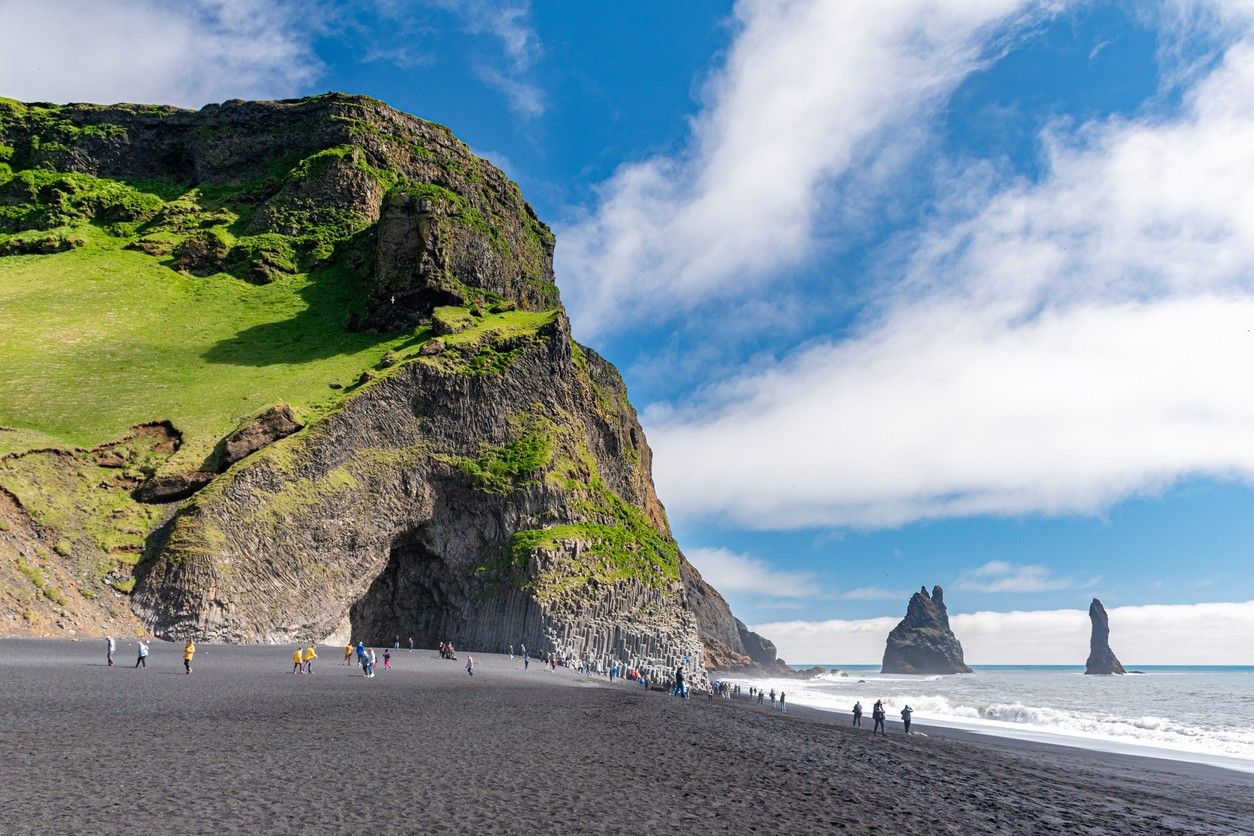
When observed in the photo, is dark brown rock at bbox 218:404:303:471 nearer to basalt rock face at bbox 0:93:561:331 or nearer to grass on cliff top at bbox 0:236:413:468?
grass on cliff top at bbox 0:236:413:468

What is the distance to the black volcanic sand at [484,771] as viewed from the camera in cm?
1153

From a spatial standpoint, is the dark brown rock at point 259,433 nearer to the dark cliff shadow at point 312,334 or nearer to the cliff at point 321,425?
the cliff at point 321,425

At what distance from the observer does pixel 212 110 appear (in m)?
111

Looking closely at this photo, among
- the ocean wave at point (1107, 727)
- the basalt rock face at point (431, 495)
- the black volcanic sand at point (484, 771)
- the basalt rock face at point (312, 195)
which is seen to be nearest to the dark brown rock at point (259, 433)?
the basalt rock face at point (431, 495)

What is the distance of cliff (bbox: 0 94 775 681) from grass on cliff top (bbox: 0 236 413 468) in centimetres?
37

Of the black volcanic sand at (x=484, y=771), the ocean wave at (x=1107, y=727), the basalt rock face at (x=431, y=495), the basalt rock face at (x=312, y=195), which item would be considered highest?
the basalt rock face at (x=312, y=195)

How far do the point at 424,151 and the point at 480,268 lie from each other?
117 ft

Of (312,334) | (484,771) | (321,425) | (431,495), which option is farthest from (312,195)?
(484,771)

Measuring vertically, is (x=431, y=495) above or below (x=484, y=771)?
above

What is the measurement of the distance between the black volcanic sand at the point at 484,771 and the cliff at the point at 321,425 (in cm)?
1807

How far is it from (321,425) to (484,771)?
4795 cm

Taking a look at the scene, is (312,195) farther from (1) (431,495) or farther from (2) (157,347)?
(1) (431,495)

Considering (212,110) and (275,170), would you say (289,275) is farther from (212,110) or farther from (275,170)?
(212,110)

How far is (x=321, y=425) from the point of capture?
188 feet
